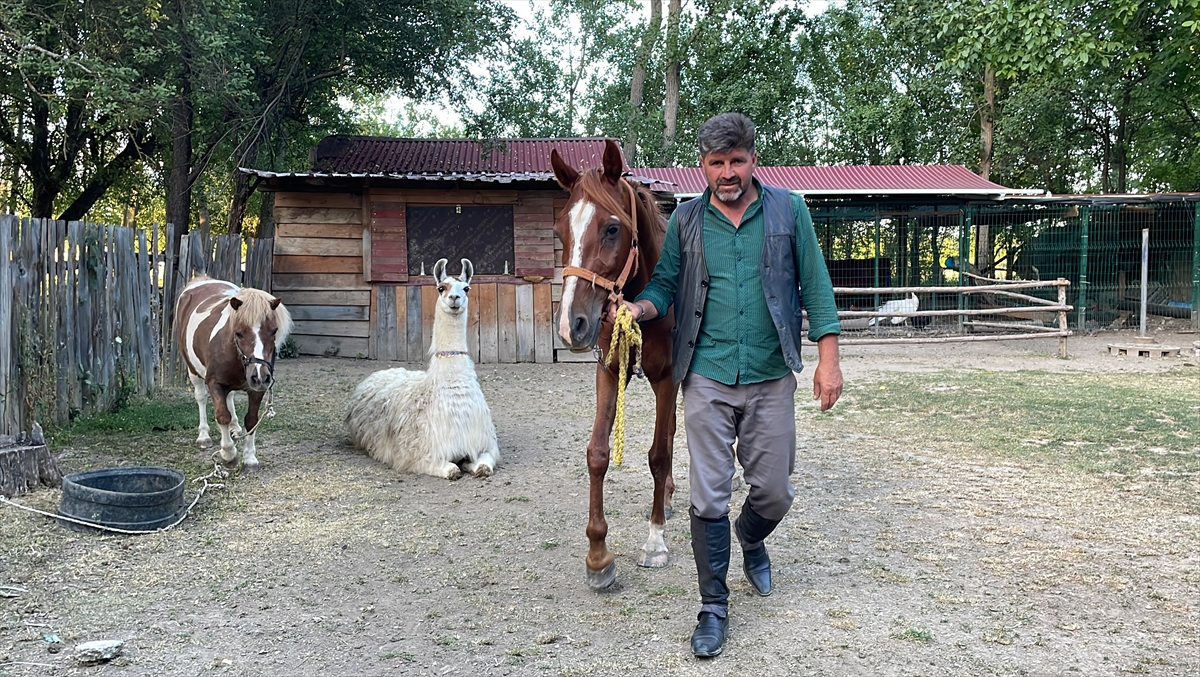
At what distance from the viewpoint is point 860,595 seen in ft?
12.1

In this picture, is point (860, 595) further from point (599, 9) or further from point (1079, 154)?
point (599, 9)

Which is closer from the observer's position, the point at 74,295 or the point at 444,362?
the point at 444,362

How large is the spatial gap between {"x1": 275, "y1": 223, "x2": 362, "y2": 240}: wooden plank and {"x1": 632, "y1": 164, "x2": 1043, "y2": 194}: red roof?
6.33 meters

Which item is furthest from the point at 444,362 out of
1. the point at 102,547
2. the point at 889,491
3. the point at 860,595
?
the point at 860,595

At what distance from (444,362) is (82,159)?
1618 centimetres

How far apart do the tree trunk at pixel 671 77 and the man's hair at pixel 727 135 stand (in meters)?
23.8

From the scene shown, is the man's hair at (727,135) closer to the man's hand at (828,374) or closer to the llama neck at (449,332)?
A: the man's hand at (828,374)

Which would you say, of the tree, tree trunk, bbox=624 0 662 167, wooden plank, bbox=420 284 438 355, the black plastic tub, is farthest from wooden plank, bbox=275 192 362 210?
tree trunk, bbox=624 0 662 167

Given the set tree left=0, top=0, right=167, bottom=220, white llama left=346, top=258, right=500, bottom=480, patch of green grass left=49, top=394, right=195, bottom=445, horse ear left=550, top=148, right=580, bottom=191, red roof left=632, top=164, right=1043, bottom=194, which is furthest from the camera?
red roof left=632, top=164, right=1043, bottom=194

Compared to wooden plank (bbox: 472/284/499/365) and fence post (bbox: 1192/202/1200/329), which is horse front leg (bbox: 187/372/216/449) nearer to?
wooden plank (bbox: 472/284/499/365)

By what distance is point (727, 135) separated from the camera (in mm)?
3109

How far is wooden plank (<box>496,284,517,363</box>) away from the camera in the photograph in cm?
1280

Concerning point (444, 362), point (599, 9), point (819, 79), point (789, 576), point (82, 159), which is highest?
point (599, 9)

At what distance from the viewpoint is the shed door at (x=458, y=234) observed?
12.7 m
